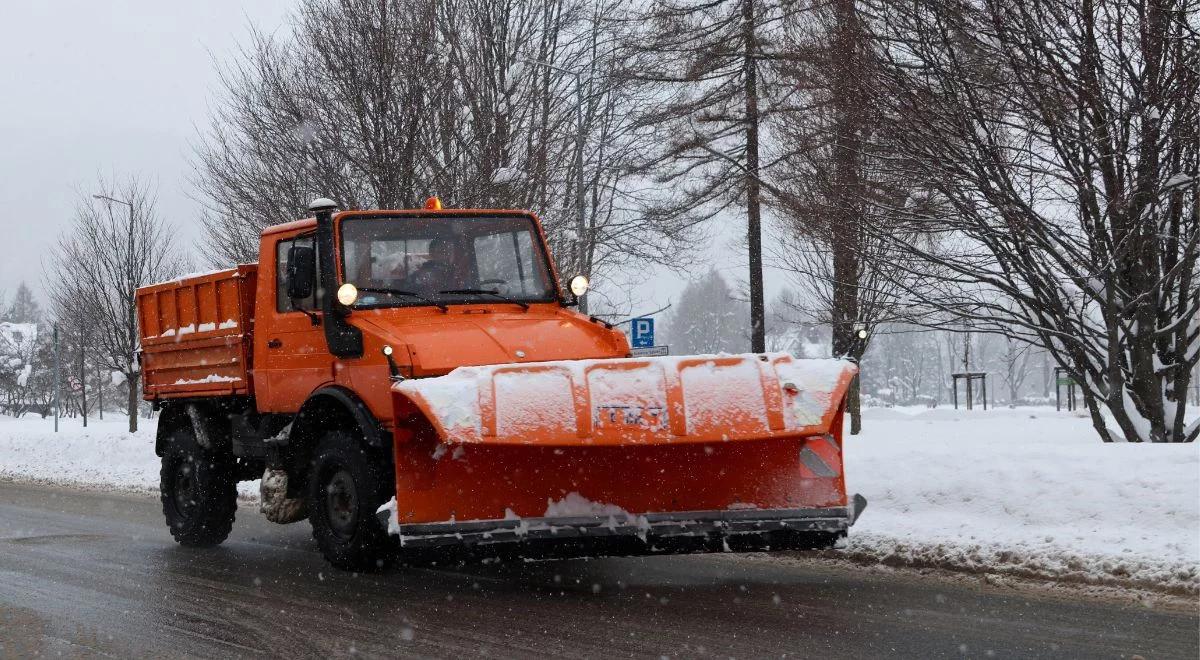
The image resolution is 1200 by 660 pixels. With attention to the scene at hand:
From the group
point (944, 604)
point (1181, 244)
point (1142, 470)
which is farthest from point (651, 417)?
point (1181, 244)

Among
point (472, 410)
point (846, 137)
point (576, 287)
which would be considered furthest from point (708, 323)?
point (472, 410)

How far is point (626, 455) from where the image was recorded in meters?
6.50

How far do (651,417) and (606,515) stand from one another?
0.64 meters

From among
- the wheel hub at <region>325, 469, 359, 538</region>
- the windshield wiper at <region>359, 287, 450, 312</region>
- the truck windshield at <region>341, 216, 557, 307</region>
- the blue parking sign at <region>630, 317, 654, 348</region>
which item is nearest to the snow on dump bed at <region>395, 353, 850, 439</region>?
the wheel hub at <region>325, 469, 359, 538</region>

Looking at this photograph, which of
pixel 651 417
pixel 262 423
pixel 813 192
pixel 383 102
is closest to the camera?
pixel 651 417

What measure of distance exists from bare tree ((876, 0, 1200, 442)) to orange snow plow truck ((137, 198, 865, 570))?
347 cm

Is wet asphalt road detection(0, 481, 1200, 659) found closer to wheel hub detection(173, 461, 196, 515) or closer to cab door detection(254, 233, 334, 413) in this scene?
wheel hub detection(173, 461, 196, 515)

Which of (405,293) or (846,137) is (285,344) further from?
(846,137)

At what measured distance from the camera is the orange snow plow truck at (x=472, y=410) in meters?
6.05

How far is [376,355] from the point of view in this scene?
23.7 feet

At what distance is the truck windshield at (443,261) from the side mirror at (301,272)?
8.0 inches

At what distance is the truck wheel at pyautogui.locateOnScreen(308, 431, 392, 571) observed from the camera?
Result: 283 inches

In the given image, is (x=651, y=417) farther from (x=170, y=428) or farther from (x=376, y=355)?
(x=170, y=428)

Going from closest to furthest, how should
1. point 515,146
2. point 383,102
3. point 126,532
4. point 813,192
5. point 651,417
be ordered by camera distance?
point 651,417, point 126,532, point 813,192, point 383,102, point 515,146
